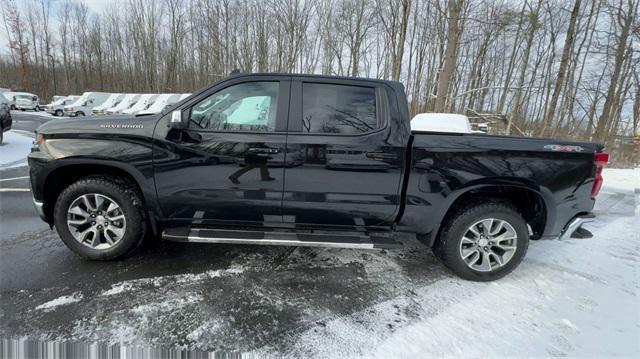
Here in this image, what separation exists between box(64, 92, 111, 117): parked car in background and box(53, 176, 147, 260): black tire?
100ft

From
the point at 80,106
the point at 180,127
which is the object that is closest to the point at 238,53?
the point at 80,106

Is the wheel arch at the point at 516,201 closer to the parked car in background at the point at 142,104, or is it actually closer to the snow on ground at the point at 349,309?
the snow on ground at the point at 349,309

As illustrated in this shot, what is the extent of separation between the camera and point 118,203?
10.4 ft

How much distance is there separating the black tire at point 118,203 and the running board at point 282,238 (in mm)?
345

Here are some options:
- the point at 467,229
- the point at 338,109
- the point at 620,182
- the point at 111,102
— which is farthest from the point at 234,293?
the point at 111,102

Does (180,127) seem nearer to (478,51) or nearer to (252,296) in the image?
(252,296)

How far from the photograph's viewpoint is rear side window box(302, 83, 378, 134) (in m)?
3.12

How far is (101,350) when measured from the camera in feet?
7.13

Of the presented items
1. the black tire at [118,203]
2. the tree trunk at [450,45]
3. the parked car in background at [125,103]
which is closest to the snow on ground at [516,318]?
the black tire at [118,203]

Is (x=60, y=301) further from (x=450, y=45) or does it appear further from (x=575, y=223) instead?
(x=450, y=45)

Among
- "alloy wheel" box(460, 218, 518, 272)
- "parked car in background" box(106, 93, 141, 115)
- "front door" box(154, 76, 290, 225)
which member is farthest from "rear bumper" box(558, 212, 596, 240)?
"parked car in background" box(106, 93, 141, 115)

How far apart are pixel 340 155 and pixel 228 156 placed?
1095mm

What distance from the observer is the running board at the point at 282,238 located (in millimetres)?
3025

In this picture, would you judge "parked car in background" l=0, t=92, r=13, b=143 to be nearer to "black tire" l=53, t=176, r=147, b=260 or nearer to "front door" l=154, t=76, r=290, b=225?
"black tire" l=53, t=176, r=147, b=260
